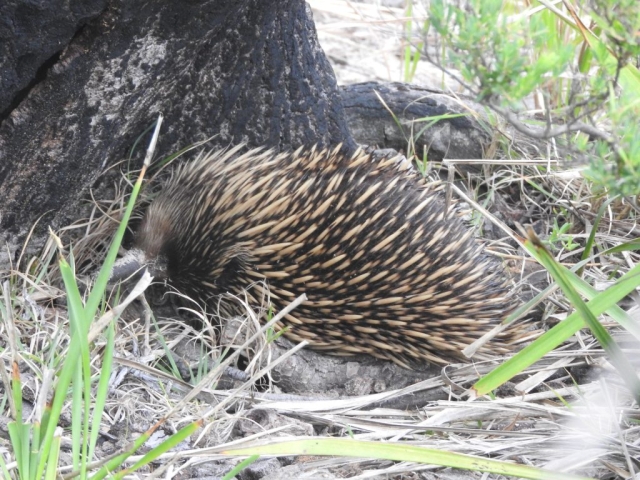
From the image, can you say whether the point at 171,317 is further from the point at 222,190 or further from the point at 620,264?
the point at 620,264

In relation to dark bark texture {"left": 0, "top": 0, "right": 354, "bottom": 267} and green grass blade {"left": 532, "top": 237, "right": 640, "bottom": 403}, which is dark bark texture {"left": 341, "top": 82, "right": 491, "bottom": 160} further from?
green grass blade {"left": 532, "top": 237, "right": 640, "bottom": 403}

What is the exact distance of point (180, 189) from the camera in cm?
255

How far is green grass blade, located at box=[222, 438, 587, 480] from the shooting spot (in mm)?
1431

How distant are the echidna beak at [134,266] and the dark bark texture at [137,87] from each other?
0.78 feet

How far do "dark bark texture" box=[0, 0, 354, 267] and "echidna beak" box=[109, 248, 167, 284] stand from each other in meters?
0.24

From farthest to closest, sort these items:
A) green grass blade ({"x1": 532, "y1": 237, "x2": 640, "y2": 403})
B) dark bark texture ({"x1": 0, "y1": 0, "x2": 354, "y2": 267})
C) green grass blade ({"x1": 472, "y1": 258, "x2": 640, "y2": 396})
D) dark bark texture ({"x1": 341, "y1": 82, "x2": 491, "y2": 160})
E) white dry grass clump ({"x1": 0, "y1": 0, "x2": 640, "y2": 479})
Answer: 1. dark bark texture ({"x1": 341, "y1": 82, "x2": 491, "y2": 160})
2. dark bark texture ({"x1": 0, "y1": 0, "x2": 354, "y2": 267})
3. white dry grass clump ({"x1": 0, "y1": 0, "x2": 640, "y2": 479})
4. green grass blade ({"x1": 472, "y1": 258, "x2": 640, "y2": 396})
5. green grass blade ({"x1": 532, "y1": 237, "x2": 640, "y2": 403})

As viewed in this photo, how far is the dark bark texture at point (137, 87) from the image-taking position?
1.96m

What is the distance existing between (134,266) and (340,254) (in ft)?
2.17

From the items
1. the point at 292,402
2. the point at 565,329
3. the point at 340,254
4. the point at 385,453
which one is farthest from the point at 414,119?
the point at 385,453

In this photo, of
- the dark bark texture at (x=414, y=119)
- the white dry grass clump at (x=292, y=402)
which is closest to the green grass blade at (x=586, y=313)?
the white dry grass clump at (x=292, y=402)

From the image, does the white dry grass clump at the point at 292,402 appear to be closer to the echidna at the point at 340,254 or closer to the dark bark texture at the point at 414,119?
the echidna at the point at 340,254

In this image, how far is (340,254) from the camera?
2463mm

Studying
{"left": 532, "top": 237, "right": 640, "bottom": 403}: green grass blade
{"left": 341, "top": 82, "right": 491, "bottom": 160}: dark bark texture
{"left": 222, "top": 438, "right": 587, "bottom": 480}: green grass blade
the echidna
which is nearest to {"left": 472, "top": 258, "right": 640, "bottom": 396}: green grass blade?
{"left": 532, "top": 237, "right": 640, "bottom": 403}: green grass blade

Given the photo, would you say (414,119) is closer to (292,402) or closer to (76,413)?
(292,402)
